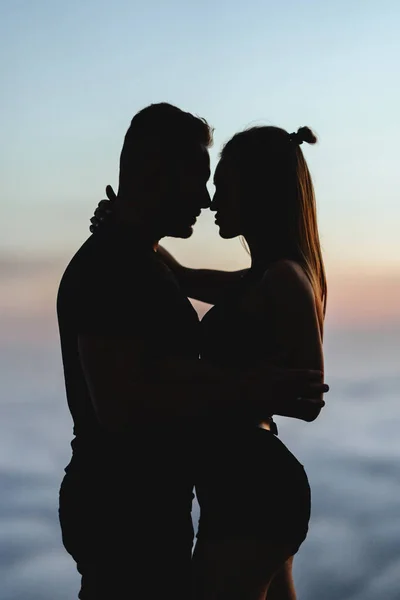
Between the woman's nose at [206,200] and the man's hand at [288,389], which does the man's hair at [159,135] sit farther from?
the man's hand at [288,389]

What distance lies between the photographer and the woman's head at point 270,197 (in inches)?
172

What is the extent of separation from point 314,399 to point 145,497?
0.85m

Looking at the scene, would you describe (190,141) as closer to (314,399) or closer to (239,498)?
(314,399)

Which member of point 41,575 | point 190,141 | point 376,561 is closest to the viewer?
point 190,141

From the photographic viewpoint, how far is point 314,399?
3.99m

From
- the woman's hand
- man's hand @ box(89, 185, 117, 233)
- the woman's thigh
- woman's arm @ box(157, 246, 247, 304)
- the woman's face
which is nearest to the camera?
the woman's thigh

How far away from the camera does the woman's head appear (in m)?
4.36

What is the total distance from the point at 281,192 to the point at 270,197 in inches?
2.4

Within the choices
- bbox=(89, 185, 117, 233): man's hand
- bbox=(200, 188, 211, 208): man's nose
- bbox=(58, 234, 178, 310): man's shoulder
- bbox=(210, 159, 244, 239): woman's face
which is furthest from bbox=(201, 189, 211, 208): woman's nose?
bbox=(58, 234, 178, 310): man's shoulder

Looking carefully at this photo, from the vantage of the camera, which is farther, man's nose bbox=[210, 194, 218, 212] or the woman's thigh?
man's nose bbox=[210, 194, 218, 212]

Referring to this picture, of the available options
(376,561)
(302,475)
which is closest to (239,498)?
(302,475)

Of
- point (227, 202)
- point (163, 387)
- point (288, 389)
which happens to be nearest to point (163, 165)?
point (227, 202)

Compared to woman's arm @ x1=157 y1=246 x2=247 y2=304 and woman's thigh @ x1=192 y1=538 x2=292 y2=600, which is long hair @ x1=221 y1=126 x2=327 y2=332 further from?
woman's thigh @ x1=192 y1=538 x2=292 y2=600

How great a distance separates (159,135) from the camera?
13.5 ft
